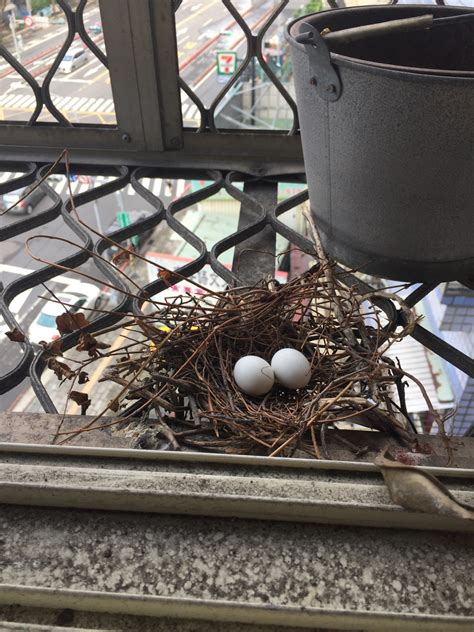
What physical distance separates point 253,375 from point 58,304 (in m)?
0.81

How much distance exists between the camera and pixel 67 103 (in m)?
1.12

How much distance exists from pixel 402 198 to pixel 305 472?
339 mm

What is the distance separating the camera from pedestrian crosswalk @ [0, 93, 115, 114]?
43.4 inches

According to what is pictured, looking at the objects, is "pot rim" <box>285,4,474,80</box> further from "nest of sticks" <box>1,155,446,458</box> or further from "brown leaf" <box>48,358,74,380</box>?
"brown leaf" <box>48,358,74,380</box>

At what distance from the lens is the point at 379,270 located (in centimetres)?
74

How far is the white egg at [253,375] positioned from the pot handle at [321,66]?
1.02 ft

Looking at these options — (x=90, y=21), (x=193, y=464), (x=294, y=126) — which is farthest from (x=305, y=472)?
(x=90, y=21)

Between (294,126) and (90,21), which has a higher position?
(90,21)

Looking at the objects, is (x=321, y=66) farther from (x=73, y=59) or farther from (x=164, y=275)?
(x=73, y=59)

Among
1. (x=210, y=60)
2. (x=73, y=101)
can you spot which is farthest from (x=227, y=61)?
(x=73, y=101)

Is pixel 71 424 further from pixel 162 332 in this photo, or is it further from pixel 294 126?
pixel 294 126

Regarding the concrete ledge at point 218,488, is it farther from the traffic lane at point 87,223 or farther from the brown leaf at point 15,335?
the traffic lane at point 87,223

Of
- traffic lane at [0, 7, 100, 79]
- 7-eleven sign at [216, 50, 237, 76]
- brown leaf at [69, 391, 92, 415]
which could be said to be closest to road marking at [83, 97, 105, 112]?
traffic lane at [0, 7, 100, 79]

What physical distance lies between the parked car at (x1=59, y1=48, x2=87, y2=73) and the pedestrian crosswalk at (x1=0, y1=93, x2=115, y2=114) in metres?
0.06
